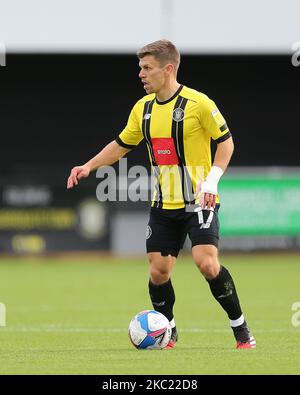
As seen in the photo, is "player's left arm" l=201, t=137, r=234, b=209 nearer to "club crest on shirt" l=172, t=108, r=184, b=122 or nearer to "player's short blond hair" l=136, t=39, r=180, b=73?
"club crest on shirt" l=172, t=108, r=184, b=122

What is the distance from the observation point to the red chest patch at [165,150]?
9.02 meters

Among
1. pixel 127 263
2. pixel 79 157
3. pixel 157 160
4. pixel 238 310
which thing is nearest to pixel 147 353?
pixel 238 310

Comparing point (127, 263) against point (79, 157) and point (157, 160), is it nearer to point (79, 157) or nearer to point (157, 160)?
point (79, 157)

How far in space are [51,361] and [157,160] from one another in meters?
1.91

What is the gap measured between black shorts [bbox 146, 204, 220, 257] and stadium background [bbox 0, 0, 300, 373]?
505 cm

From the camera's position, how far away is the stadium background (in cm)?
2161

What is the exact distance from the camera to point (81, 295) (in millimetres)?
15016

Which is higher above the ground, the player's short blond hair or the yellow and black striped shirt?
the player's short blond hair

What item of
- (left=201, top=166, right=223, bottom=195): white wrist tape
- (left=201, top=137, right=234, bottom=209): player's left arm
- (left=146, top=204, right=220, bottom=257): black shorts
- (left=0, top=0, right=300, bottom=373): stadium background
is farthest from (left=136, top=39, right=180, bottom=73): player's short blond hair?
(left=0, top=0, right=300, bottom=373): stadium background

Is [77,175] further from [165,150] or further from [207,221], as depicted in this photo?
[207,221]
